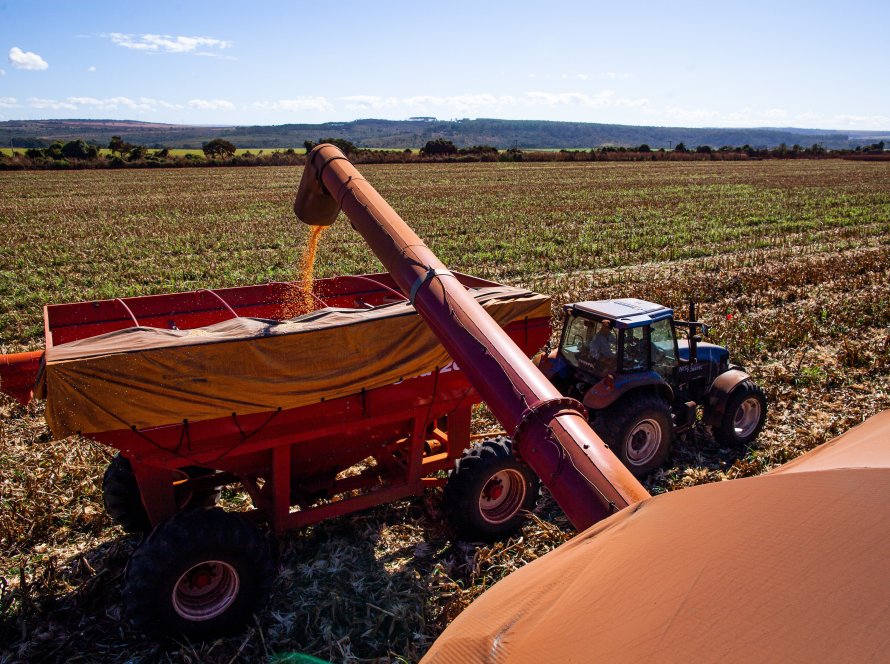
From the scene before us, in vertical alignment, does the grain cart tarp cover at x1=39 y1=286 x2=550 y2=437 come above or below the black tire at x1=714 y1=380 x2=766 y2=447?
above

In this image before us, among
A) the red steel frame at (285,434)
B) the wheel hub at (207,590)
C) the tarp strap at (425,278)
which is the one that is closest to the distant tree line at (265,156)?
the red steel frame at (285,434)

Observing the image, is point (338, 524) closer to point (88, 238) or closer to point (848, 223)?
point (88, 238)

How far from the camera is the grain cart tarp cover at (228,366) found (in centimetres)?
389

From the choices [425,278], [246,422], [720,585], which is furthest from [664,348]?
[720,585]

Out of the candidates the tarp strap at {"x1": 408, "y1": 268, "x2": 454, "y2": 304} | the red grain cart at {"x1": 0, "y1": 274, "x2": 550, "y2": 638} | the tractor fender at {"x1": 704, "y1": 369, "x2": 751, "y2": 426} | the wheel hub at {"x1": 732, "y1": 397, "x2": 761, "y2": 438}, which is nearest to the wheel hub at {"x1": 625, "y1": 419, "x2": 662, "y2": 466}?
the tractor fender at {"x1": 704, "y1": 369, "x2": 751, "y2": 426}

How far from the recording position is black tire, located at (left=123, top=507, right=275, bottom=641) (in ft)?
13.9

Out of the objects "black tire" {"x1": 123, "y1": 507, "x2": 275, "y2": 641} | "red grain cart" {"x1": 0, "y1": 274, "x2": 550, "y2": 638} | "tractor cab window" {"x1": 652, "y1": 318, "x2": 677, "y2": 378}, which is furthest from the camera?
"tractor cab window" {"x1": 652, "y1": 318, "x2": 677, "y2": 378}

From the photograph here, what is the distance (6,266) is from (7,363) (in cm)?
1526

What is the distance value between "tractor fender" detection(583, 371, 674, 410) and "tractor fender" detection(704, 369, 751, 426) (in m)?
0.98

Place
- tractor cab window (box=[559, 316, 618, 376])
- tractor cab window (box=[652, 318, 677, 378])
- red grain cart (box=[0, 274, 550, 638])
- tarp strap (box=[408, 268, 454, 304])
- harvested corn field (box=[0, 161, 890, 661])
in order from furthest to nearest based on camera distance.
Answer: tractor cab window (box=[652, 318, 677, 378])
tractor cab window (box=[559, 316, 618, 376])
harvested corn field (box=[0, 161, 890, 661])
red grain cart (box=[0, 274, 550, 638])
tarp strap (box=[408, 268, 454, 304])

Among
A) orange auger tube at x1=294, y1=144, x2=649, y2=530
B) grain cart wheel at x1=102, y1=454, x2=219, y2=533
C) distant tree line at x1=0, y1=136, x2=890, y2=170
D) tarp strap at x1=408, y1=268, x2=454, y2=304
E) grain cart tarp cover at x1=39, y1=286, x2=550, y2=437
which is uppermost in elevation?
distant tree line at x1=0, y1=136, x2=890, y2=170

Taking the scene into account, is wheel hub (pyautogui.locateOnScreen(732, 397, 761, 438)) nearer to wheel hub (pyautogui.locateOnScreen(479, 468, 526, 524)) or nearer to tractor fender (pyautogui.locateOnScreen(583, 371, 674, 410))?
tractor fender (pyautogui.locateOnScreen(583, 371, 674, 410))

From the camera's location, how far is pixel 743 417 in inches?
298

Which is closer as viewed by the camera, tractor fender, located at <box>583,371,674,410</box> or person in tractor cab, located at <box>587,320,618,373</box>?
tractor fender, located at <box>583,371,674,410</box>
